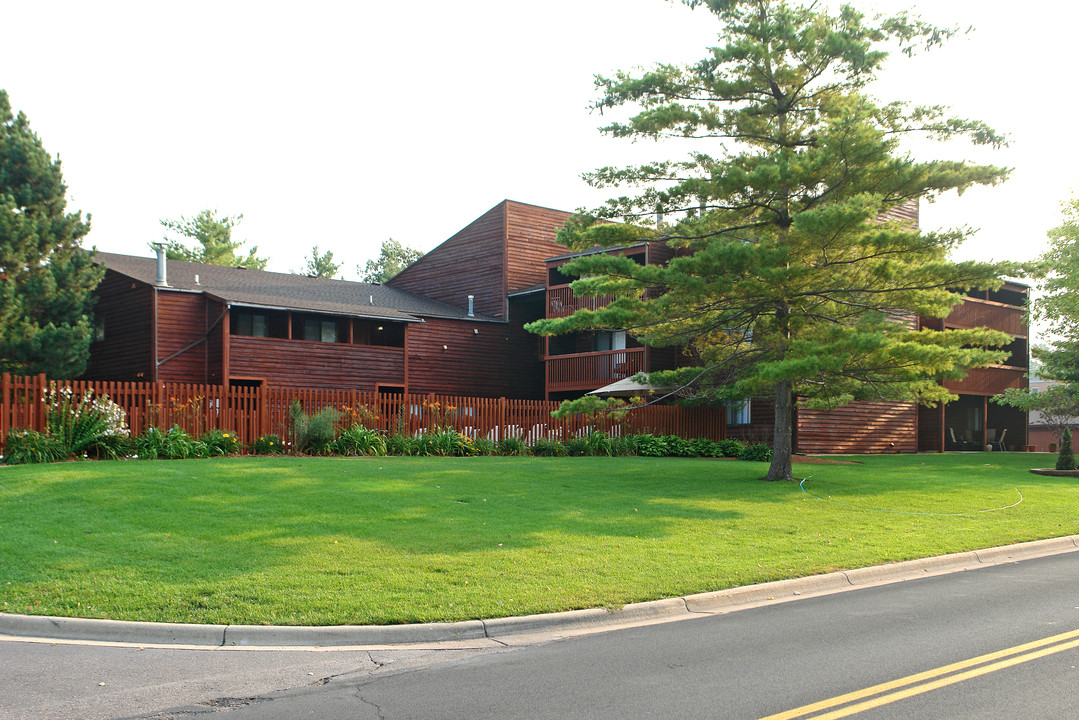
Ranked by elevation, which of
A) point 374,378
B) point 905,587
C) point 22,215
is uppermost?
point 22,215

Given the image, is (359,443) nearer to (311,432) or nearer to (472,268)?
(311,432)

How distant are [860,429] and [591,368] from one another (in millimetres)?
9542

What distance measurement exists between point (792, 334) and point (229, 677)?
1453 cm

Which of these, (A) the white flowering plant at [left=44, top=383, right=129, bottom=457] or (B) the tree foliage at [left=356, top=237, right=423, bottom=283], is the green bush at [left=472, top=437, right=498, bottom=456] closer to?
(A) the white flowering plant at [left=44, top=383, right=129, bottom=457]

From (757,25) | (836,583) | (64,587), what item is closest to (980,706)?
(836,583)

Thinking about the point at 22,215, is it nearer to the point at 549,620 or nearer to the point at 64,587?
the point at 64,587

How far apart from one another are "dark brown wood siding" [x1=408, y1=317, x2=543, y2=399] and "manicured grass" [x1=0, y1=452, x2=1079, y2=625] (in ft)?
53.7

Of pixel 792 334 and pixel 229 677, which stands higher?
pixel 792 334

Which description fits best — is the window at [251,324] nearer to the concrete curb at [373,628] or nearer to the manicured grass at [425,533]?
the manicured grass at [425,533]

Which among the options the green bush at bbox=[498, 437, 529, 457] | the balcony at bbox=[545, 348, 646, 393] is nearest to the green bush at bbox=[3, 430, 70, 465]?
the green bush at bbox=[498, 437, 529, 457]

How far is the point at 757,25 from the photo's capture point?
1728 cm

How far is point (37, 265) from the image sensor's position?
27172 millimetres

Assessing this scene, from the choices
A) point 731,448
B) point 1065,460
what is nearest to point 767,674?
point 731,448

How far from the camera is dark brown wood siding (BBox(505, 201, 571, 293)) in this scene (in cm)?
3706
